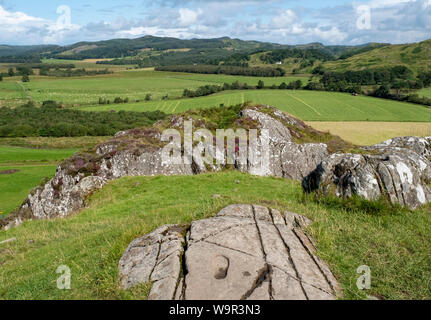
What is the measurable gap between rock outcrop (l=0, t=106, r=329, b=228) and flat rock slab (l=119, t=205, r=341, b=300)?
16.2 metres

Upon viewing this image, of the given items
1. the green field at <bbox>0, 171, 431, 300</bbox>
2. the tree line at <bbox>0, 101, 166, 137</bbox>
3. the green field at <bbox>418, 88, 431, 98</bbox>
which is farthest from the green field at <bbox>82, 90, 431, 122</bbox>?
the green field at <bbox>0, 171, 431, 300</bbox>

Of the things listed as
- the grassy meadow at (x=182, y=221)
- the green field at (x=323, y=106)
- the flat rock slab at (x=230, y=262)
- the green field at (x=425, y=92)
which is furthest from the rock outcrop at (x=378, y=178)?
the green field at (x=425, y=92)

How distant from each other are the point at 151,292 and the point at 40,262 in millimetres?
6676

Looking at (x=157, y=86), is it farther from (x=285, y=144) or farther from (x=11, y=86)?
(x=285, y=144)

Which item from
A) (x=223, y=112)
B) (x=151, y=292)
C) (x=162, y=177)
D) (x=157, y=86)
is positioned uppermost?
(x=157, y=86)

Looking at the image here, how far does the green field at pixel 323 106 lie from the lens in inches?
3615

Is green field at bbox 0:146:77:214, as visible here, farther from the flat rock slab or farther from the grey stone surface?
the grey stone surface

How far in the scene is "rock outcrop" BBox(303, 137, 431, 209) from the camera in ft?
41.4

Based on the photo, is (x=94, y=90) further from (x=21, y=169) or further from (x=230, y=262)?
(x=230, y=262)

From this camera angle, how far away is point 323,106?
108 meters

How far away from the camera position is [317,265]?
8.27m

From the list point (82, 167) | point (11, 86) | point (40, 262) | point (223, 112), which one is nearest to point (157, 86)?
point (11, 86)

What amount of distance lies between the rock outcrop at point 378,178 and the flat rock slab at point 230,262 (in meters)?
3.94
